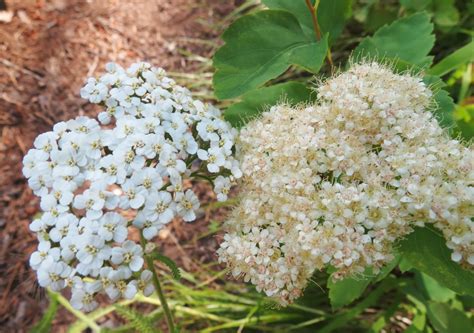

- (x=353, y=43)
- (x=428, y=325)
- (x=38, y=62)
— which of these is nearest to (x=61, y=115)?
(x=38, y=62)

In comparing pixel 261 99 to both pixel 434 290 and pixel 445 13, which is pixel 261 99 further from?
pixel 445 13

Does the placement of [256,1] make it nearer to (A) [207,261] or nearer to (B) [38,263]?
(A) [207,261]

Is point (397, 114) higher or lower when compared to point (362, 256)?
higher

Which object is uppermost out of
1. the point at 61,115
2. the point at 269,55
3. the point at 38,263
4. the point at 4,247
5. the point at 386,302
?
the point at 269,55

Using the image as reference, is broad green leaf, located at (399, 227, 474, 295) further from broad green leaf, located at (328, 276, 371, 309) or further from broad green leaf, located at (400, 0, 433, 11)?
broad green leaf, located at (400, 0, 433, 11)

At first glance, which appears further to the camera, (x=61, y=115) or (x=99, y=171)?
(x=61, y=115)

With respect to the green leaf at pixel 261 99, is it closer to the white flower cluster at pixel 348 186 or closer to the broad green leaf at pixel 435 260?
the white flower cluster at pixel 348 186
